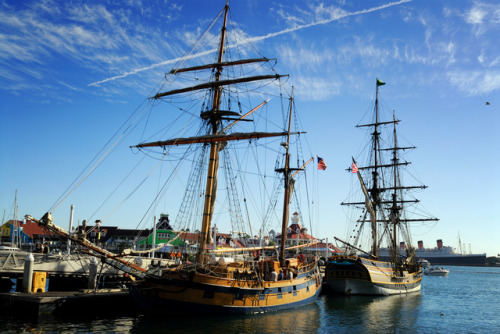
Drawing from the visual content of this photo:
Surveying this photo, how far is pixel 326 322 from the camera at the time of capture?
25.4 metres

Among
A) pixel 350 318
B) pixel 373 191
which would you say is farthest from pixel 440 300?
pixel 350 318

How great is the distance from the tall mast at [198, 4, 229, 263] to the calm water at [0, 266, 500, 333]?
5.19 metres

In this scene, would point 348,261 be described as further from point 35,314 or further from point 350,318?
point 35,314

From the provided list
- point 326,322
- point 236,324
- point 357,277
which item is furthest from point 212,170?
point 357,277

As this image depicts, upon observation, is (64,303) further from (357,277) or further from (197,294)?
(357,277)

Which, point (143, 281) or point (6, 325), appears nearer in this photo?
point (6, 325)

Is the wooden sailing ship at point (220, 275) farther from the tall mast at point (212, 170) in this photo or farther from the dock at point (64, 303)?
the dock at point (64, 303)

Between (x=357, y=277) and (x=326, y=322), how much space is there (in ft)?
52.6

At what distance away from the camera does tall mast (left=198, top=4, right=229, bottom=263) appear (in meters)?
26.2

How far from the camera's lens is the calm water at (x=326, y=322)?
Result: 782 inches

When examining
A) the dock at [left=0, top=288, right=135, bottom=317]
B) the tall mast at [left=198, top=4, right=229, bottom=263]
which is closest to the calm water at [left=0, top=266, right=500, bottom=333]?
the dock at [left=0, top=288, right=135, bottom=317]

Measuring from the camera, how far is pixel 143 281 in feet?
74.7

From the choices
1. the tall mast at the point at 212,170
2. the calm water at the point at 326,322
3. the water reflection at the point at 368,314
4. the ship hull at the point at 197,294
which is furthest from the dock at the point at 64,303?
the water reflection at the point at 368,314

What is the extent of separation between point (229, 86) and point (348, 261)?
2205 cm
